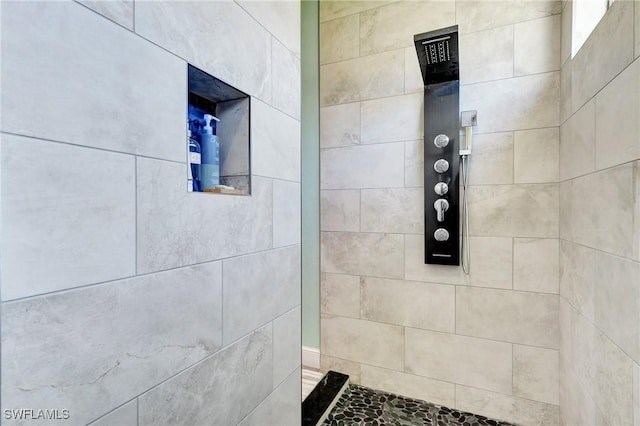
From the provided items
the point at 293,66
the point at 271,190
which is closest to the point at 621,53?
the point at 293,66

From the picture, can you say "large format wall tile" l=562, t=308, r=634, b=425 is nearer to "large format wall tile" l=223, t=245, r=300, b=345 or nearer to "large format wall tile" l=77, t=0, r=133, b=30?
"large format wall tile" l=223, t=245, r=300, b=345

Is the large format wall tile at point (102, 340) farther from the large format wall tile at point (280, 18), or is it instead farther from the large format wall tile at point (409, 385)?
the large format wall tile at point (409, 385)

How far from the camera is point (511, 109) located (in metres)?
1.60

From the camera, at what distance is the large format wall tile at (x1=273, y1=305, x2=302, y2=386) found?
1.09 meters

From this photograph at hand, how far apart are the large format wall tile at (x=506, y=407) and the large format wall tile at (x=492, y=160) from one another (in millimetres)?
1140

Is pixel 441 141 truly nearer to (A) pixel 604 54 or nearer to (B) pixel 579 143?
(B) pixel 579 143

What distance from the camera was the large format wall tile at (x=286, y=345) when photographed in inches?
43.1

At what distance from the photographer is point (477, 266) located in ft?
5.48

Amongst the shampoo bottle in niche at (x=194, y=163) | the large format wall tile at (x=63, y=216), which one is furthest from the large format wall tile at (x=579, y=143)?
the large format wall tile at (x=63, y=216)

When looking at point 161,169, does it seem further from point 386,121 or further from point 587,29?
point 587,29

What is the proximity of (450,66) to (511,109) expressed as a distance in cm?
39

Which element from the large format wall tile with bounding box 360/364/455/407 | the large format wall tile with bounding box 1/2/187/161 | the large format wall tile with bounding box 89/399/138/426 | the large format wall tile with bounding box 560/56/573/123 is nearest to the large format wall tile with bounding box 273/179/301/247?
the large format wall tile with bounding box 1/2/187/161

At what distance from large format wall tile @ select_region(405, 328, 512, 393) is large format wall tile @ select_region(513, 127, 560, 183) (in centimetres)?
89

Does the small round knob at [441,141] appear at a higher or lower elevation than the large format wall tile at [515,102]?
lower
